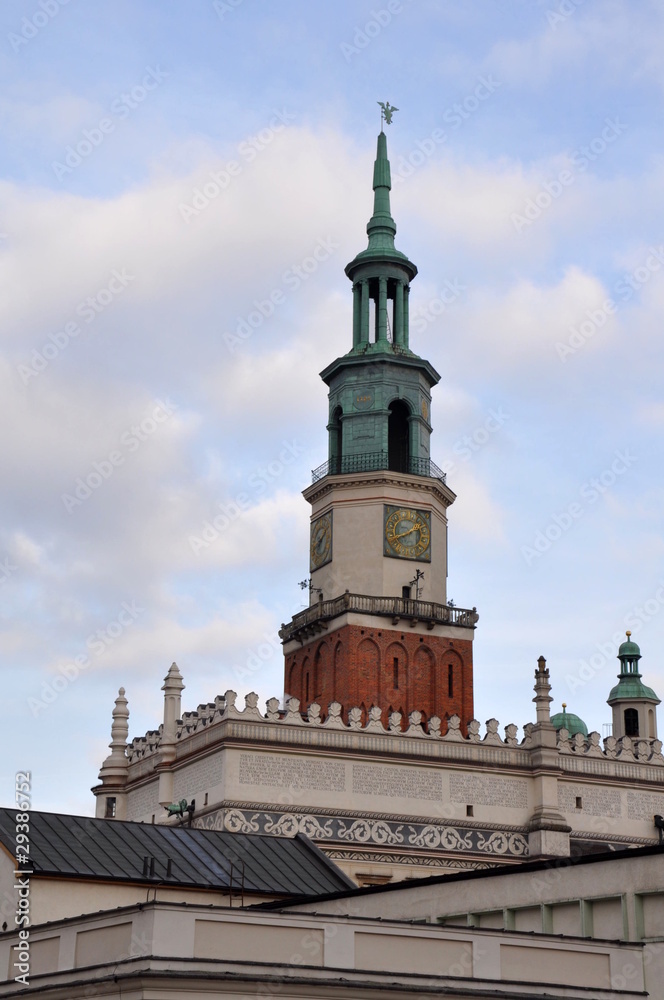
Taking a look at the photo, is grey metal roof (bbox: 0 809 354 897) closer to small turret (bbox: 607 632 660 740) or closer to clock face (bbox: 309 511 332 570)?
clock face (bbox: 309 511 332 570)

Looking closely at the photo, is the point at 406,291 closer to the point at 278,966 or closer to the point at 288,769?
the point at 288,769

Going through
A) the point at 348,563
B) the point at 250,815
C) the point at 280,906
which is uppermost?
the point at 348,563

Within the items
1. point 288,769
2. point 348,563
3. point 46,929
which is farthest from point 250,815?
point 46,929

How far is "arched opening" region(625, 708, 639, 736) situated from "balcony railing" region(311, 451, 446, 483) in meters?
40.2

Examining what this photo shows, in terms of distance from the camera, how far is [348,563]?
7281 centimetres

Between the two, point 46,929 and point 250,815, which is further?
point 250,815

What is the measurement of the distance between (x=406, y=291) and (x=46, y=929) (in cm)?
5412

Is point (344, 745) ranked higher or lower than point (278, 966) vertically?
higher

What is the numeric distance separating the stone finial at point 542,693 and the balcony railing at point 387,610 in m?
5.28

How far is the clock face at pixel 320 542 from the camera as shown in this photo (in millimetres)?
74125

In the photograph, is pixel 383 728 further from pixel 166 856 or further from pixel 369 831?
pixel 166 856

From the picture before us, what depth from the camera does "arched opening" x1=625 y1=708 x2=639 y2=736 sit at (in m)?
110

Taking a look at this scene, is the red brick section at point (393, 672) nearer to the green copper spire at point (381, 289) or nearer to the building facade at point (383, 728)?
the building facade at point (383, 728)

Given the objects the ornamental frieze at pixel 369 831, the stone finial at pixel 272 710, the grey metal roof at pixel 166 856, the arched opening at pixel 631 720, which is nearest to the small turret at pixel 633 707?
the arched opening at pixel 631 720
